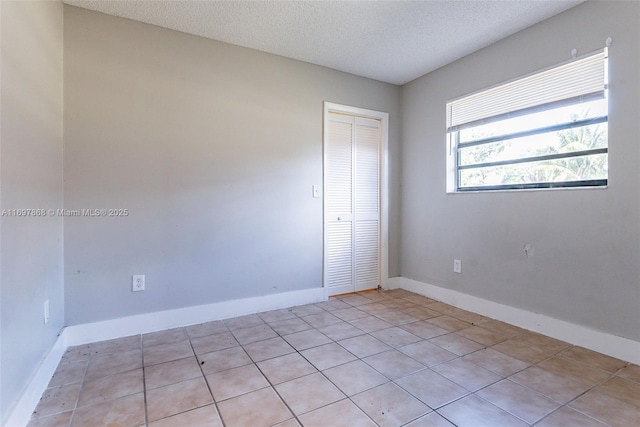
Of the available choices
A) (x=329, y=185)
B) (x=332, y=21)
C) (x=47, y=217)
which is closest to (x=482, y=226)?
(x=329, y=185)

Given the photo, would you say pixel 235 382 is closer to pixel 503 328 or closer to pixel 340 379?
pixel 340 379

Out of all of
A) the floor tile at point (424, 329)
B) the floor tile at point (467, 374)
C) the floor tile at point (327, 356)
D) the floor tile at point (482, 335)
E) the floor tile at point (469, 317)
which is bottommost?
the floor tile at point (467, 374)

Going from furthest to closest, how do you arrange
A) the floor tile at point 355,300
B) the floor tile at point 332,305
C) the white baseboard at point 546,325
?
1. the floor tile at point 355,300
2. the floor tile at point 332,305
3. the white baseboard at point 546,325

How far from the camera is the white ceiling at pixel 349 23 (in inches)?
86.0

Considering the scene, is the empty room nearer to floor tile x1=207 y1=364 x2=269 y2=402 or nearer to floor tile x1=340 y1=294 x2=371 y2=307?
floor tile x1=207 y1=364 x2=269 y2=402

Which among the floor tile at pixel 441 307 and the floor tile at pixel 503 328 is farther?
the floor tile at pixel 441 307

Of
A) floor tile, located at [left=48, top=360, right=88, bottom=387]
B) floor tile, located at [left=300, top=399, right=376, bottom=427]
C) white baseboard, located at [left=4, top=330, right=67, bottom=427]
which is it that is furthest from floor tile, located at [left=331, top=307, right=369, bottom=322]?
white baseboard, located at [left=4, top=330, right=67, bottom=427]

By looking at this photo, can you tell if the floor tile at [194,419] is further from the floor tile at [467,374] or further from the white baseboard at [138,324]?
the floor tile at [467,374]

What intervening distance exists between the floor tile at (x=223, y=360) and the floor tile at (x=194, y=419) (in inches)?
14.6

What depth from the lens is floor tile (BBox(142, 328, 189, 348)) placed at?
2268mm

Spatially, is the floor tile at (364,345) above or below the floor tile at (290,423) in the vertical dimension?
above

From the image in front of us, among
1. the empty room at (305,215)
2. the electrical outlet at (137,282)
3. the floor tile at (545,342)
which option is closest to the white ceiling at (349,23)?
the empty room at (305,215)

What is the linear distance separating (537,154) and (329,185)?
1.85 meters

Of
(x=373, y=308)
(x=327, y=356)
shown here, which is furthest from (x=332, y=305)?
(x=327, y=356)
